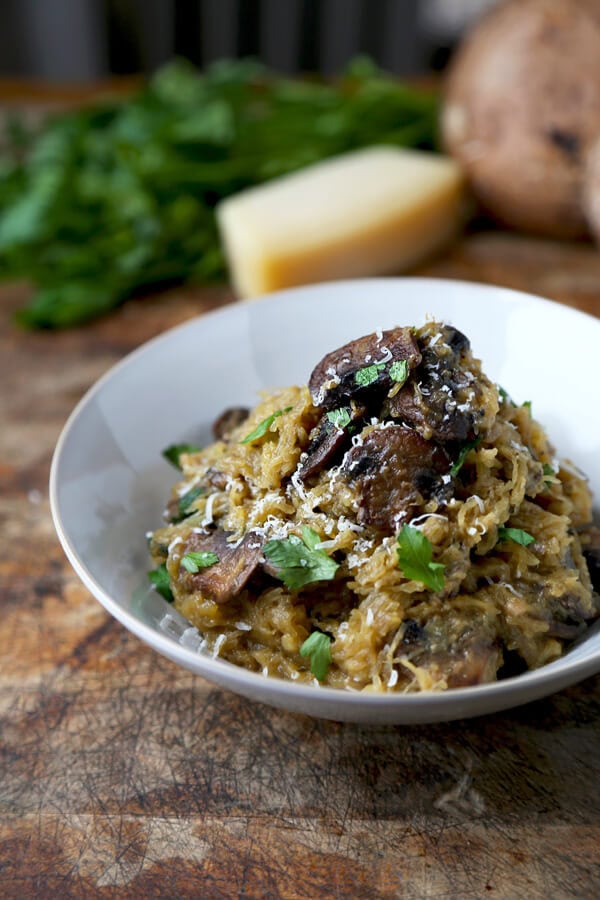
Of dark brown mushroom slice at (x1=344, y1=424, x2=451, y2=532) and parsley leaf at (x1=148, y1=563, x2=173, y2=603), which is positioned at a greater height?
dark brown mushroom slice at (x1=344, y1=424, x2=451, y2=532)

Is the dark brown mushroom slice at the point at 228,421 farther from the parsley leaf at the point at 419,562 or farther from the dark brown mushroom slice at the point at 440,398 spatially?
the parsley leaf at the point at 419,562

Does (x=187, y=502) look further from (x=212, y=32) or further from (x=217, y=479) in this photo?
(x=212, y=32)

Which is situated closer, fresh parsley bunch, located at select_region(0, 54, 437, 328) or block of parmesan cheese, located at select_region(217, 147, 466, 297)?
block of parmesan cheese, located at select_region(217, 147, 466, 297)

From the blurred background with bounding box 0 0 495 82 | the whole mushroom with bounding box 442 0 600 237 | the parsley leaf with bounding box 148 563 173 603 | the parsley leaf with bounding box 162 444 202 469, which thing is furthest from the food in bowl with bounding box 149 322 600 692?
the blurred background with bounding box 0 0 495 82

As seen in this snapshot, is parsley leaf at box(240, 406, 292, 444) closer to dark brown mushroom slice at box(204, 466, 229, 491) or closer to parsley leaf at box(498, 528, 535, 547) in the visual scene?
dark brown mushroom slice at box(204, 466, 229, 491)

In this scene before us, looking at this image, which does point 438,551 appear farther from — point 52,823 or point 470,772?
point 52,823
